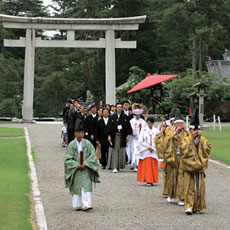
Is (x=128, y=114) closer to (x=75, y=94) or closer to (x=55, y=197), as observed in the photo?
(x=55, y=197)

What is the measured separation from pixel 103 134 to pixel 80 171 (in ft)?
22.5

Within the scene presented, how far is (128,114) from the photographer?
16875mm

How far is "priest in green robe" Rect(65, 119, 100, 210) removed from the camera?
8.91 m

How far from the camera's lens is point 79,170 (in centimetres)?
902

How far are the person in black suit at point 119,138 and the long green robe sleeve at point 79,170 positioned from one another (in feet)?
19.6

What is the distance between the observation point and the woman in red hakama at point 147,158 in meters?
12.2

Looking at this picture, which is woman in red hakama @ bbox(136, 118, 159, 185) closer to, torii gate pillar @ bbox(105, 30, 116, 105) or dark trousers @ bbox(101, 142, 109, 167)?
dark trousers @ bbox(101, 142, 109, 167)

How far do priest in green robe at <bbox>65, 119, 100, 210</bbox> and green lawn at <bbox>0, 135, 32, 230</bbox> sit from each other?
841mm

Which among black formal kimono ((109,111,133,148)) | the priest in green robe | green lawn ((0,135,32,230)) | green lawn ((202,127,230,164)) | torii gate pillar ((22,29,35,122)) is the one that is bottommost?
green lawn ((0,135,32,230))

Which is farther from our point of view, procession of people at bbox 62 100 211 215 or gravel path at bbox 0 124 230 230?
procession of people at bbox 62 100 211 215

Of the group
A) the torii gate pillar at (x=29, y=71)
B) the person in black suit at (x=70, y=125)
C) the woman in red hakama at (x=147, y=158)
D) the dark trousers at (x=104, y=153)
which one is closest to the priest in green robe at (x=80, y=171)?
the woman in red hakama at (x=147, y=158)

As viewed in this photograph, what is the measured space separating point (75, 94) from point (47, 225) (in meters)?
48.1

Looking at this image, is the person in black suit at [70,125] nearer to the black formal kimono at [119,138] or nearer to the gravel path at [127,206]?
the black formal kimono at [119,138]

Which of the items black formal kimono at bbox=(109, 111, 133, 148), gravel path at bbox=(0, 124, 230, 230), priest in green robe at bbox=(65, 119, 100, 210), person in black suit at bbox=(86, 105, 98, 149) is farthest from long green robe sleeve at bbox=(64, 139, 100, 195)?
person in black suit at bbox=(86, 105, 98, 149)
